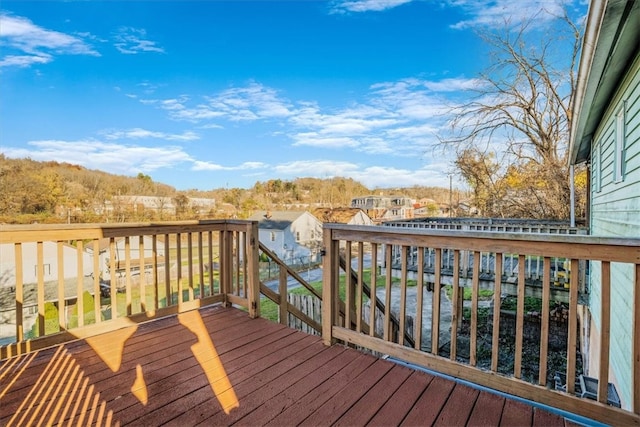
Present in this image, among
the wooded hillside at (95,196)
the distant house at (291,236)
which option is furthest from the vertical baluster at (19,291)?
the distant house at (291,236)

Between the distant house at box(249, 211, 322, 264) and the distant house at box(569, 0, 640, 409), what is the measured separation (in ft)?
69.4

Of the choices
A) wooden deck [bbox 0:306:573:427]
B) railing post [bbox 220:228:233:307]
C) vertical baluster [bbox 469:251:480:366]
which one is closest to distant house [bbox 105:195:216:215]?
railing post [bbox 220:228:233:307]

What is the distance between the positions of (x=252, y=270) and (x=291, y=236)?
76.6 feet

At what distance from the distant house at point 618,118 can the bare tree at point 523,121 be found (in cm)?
976

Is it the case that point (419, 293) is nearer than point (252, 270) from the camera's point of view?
Yes

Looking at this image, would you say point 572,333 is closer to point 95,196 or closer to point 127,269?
point 127,269

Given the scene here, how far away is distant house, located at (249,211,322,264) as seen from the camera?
25.7 metres

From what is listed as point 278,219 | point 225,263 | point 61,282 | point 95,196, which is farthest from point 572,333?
point 278,219

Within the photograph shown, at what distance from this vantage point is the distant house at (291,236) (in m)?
25.7

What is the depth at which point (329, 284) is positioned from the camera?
98.9 inches

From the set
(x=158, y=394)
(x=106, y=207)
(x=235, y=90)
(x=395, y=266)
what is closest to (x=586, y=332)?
(x=395, y=266)

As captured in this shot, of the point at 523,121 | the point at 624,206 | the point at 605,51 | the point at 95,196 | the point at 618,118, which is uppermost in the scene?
the point at 523,121

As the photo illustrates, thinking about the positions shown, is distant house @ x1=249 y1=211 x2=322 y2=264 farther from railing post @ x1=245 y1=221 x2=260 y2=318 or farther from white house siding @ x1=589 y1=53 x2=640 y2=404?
railing post @ x1=245 y1=221 x2=260 y2=318

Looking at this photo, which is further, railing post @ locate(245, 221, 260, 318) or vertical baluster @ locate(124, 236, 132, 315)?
railing post @ locate(245, 221, 260, 318)
